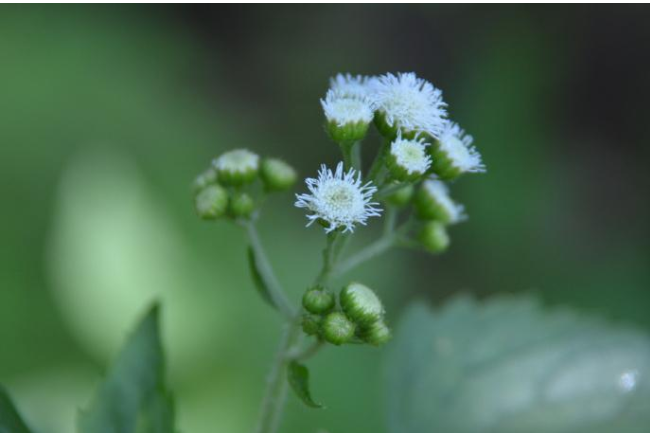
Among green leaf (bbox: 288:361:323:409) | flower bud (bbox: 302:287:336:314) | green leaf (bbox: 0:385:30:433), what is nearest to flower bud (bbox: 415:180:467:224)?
flower bud (bbox: 302:287:336:314)

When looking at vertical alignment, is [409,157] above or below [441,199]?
below

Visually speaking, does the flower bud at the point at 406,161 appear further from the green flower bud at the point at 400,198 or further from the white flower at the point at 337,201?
the green flower bud at the point at 400,198

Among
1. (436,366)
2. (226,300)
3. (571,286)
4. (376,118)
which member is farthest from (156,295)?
(571,286)

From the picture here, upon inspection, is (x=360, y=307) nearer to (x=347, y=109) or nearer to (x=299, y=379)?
(x=299, y=379)

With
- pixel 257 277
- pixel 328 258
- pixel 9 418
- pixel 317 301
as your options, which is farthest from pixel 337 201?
pixel 9 418

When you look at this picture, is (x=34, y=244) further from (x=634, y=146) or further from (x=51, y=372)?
(x=634, y=146)

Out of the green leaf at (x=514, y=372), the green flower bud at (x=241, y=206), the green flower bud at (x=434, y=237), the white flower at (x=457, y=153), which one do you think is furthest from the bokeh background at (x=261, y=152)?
the white flower at (x=457, y=153)
